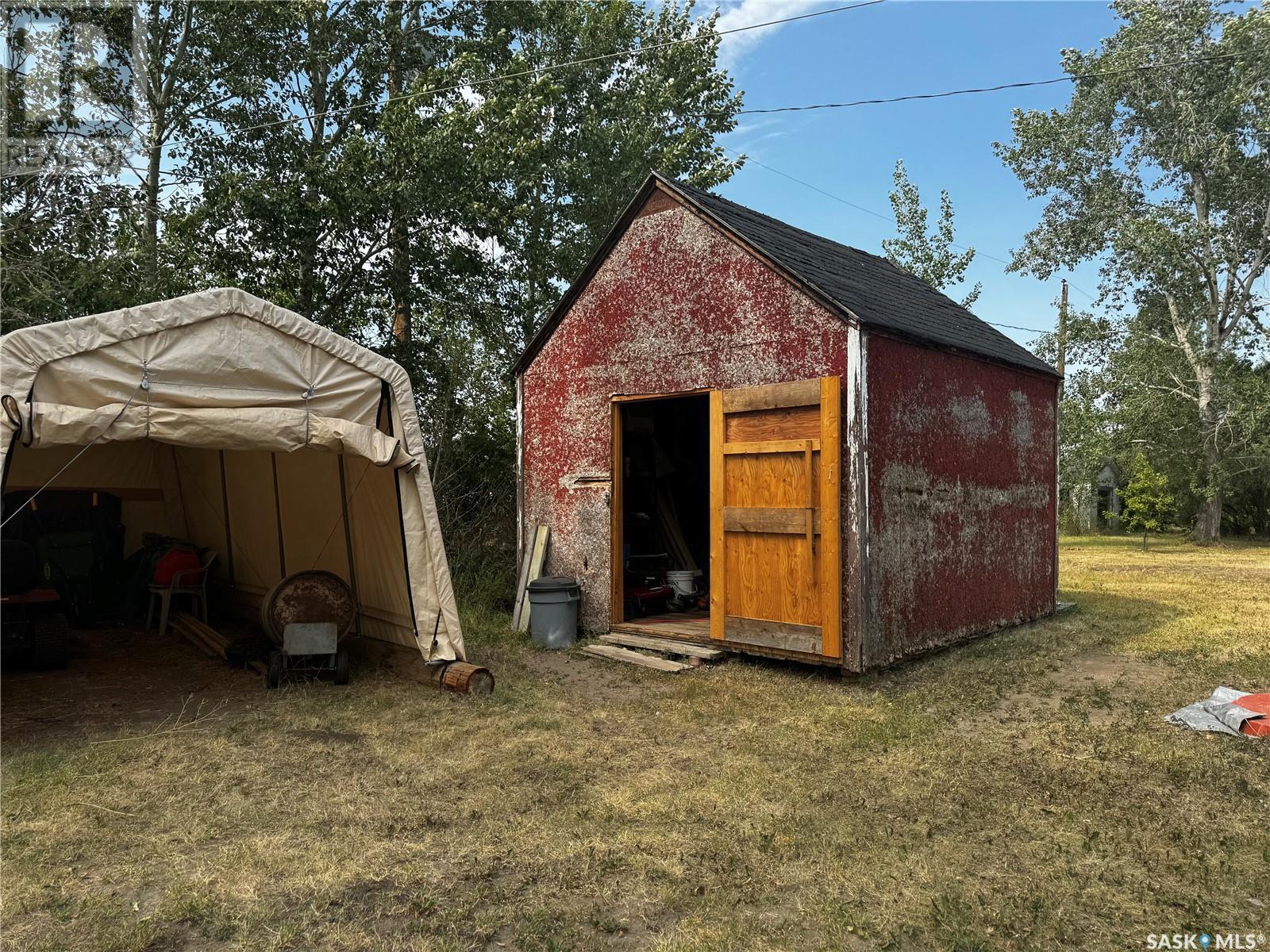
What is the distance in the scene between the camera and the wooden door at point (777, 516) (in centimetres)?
678

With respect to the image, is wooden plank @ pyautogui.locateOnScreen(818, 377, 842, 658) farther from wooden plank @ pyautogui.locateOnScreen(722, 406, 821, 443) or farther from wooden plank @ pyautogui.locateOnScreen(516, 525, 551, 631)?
wooden plank @ pyautogui.locateOnScreen(516, 525, 551, 631)

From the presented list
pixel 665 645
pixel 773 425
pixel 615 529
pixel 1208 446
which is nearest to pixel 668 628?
pixel 665 645

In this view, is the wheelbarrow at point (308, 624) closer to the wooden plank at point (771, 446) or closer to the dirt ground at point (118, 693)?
the dirt ground at point (118, 693)

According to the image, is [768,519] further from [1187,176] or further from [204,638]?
[1187,176]

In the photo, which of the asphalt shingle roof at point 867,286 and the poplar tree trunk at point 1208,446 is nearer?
the asphalt shingle roof at point 867,286

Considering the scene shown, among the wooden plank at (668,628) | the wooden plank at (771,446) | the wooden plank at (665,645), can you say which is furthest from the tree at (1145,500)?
the wooden plank at (771,446)

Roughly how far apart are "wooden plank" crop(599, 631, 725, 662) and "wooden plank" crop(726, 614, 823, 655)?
0.78 ft

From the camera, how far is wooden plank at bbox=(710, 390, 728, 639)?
753 centimetres

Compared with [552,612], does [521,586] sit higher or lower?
higher

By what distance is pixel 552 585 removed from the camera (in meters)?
8.52

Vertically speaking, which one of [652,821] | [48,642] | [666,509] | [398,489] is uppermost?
[398,489]

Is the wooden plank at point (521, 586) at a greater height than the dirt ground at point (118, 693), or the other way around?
the wooden plank at point (521, 586)

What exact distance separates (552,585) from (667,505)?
9.24 ft

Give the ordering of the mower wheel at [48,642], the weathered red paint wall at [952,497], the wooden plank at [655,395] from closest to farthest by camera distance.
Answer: the weathered red paint wall at [952,497]
the mower wheel at [48,642]
the wooden plank at [655,395]
